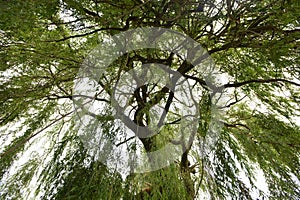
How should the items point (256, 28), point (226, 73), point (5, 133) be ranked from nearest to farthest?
point (256, 28) < point (226, 73) < point (5, 133)

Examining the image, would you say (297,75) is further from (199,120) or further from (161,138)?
(161,138)

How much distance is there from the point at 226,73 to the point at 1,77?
1.11 m

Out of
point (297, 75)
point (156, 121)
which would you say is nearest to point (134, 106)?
point (156, 121)

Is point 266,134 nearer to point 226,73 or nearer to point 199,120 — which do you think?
point 199,120

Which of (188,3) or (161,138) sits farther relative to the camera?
(161,138)

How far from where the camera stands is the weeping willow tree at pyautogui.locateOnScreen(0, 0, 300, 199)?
3.05ft

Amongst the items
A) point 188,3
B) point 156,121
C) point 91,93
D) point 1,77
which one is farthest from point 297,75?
point 1,77

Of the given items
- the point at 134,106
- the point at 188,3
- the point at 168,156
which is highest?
the point at 134,106

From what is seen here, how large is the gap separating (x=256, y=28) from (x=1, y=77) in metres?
1.16

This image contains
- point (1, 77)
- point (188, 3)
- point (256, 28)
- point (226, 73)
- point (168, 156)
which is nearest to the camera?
point (188, 3)

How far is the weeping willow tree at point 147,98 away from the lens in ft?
3.05

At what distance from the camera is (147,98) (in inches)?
63.4

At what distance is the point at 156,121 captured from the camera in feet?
4.81

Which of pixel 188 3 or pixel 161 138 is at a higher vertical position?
pixel 188 3
